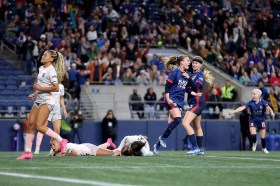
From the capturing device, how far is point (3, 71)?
3072 cm

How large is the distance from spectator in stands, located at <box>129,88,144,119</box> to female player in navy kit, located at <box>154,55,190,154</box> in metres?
→ 10.6

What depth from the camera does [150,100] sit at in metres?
30.9

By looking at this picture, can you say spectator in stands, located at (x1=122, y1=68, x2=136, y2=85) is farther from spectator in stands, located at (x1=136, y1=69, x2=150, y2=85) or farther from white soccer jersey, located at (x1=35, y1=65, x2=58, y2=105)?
white soccer jersey, located at (x1=35, y1=65, x2=58, y2=105)

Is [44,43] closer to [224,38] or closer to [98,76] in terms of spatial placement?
[98,76]

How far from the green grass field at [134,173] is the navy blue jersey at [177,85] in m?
4.19

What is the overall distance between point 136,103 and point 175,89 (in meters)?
11.2

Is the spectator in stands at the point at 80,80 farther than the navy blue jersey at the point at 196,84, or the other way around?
the spectator in stands at the point at 80,80

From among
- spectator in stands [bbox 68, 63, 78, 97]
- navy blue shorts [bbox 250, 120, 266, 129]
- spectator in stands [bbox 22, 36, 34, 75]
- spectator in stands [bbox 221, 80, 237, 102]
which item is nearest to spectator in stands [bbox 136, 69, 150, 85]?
spectator in stands [bbox 68, 63, 78, 97]

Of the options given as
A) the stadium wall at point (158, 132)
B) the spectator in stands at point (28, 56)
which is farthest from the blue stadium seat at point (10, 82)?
the stadium wall at point (158, 132)

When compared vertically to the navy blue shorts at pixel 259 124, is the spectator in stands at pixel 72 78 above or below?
above

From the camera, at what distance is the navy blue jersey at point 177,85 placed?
1942 cm

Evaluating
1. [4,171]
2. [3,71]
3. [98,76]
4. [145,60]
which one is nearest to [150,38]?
[145,60]

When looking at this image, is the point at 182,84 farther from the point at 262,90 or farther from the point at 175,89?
the point at 262,90

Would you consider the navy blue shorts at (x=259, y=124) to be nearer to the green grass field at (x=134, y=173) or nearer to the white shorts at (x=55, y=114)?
the white shorts at (x=55, y=114)
